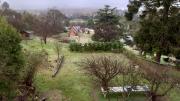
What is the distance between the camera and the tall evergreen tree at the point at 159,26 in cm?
2264

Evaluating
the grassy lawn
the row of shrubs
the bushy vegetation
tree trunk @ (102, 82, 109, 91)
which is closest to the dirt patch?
the grassy lawn

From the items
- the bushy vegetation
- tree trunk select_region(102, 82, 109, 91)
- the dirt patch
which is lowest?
the dirt patch

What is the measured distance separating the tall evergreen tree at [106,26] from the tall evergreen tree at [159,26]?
1583cm

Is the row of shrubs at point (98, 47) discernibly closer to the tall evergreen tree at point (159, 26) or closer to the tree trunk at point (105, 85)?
the tall evergreen tree at point (159, 26)

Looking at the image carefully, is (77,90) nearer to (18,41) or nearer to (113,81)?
(113,81)

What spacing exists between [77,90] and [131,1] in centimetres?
1051

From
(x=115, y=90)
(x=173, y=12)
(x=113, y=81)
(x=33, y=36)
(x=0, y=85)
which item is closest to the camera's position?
(x=0, y=85)

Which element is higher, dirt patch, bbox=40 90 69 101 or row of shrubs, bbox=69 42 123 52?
row of shrubs, bbox=69 42 123 52

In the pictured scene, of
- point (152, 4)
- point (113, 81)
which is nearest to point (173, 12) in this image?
point (152, 4)

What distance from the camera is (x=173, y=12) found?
23016 mm

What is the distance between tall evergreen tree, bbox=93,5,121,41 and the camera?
40125mm

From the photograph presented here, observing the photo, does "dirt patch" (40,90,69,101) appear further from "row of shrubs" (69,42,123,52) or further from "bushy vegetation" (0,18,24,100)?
"row of shrubs" (69,42,123,52)

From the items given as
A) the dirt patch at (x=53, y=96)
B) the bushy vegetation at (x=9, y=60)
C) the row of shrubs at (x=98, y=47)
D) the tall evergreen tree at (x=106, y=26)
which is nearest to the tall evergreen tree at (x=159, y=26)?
the row of shrubs at (x=98, y=47)

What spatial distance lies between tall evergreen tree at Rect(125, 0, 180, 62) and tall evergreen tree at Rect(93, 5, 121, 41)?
15830 millimetres
